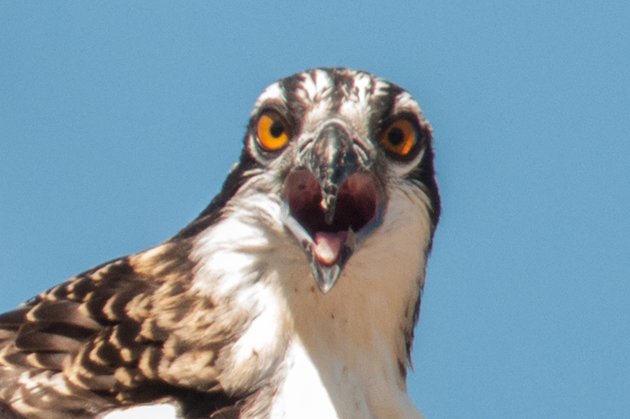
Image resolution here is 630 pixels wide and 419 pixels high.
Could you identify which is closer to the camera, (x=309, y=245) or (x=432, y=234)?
(x=309, y=245)

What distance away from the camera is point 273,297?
7363 millimetres

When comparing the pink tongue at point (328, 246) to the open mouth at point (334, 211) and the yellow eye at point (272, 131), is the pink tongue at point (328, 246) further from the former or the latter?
the yellow eye at point (272, 131)

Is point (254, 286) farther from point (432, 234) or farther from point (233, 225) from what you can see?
point (432, 234)

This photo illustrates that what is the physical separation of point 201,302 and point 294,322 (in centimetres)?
41

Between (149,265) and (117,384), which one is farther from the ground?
(149,265)

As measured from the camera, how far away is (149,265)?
Answer: 300 inches

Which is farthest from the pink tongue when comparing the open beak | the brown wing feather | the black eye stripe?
the black eye stripe

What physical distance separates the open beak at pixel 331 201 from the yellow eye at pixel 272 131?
0.26 metres

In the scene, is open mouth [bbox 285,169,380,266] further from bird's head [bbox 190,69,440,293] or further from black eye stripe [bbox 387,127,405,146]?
black eye stripe [bbox 387,127,405,146]

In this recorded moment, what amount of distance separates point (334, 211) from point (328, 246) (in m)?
0.15

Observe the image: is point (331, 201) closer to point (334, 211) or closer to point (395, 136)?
point (334, 211)

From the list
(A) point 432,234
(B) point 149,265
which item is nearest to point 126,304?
(B) point 149,265

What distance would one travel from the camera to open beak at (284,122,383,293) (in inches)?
276

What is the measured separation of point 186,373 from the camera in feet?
23.5
